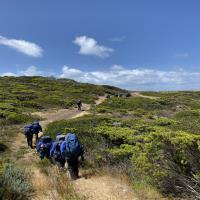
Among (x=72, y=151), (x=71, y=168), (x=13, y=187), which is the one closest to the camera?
(x=13, y=187)

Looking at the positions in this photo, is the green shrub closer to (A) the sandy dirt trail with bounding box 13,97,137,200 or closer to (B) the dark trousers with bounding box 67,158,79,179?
(A) the sandy dirt trail with bounding box 13,97,137,200

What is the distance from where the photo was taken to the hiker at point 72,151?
33.1 ft

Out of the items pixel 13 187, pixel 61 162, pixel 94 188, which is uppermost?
pixel 13 187

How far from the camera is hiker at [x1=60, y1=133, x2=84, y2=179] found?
1010cm

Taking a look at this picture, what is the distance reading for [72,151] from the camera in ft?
33.1

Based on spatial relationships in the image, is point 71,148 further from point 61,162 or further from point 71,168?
point 61,162

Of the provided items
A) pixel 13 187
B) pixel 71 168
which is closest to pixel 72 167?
pixel 71 168

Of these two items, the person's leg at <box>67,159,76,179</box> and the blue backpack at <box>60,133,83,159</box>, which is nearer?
the blue backpack at <box>60,133,83,159</box>

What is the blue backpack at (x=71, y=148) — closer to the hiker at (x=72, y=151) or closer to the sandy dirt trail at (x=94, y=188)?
the hiker at (x=72, y=151)

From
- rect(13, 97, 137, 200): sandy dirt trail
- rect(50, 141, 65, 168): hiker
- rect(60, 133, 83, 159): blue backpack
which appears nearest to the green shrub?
rect(13, 97, 137, 200): sandy dirt trail

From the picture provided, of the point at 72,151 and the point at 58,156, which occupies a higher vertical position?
the point at 72,151

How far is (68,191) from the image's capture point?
8023 mm

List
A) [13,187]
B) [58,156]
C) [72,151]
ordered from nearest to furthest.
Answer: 1. [13,187]
2. [72,151]
3. [58,156]

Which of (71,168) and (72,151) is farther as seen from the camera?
(71,168)
